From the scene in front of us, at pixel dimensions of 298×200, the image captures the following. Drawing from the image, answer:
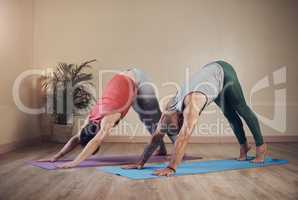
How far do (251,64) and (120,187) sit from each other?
4.40 meters

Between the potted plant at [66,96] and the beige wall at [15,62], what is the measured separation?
41cm

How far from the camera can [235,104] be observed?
4980mm

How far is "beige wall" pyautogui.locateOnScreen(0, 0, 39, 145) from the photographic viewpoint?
5703 mm

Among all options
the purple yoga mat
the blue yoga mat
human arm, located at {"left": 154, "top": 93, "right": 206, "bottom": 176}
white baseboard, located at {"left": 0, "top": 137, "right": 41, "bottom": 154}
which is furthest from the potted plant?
human arm, located at {"left": 154, "top": 93, "right": 206, "bottom": 176}

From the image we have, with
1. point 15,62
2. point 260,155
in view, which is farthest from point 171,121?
point 15,62

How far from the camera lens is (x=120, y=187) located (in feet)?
11.3

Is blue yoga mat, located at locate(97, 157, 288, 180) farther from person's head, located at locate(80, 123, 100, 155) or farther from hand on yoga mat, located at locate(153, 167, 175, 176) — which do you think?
person's head, located at locate(80, 123, 100, 155)

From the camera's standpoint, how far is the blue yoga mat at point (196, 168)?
405 cm

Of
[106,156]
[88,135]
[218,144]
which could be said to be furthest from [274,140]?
[88,135]

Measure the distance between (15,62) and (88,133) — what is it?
2153 mm

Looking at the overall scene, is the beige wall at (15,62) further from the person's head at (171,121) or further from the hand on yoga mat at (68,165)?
the person's head at (171,121)

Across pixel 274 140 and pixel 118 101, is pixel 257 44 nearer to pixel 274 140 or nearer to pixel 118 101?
pixel 274 140

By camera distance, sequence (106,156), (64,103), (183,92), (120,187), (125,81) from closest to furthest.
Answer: (120,187) < (183,92) < (125,81) < (106,156) < (64,103)

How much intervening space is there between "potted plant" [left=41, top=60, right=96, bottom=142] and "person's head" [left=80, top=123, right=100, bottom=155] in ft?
6.79
